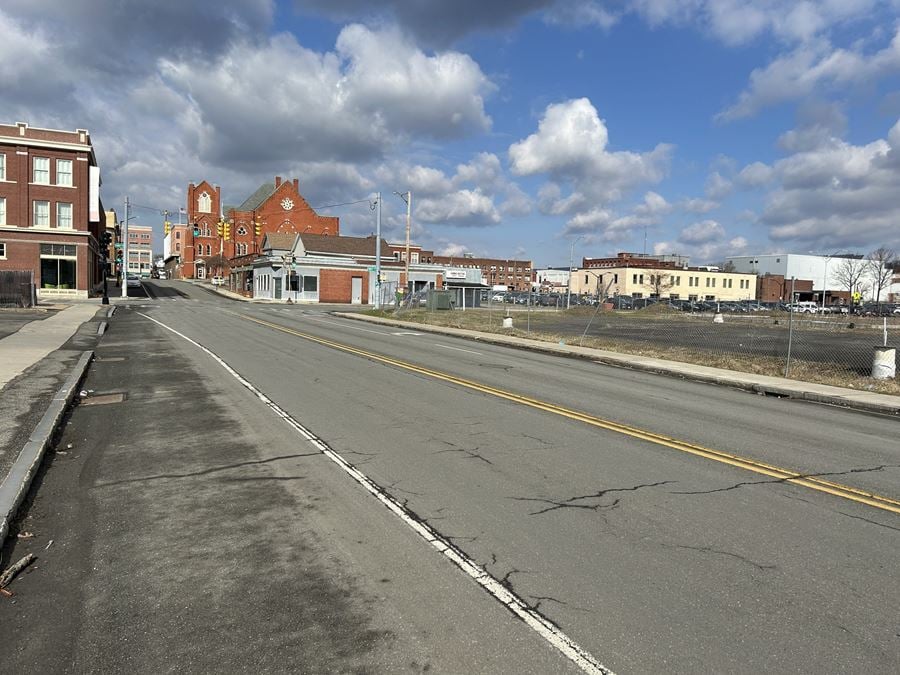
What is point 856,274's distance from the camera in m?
132

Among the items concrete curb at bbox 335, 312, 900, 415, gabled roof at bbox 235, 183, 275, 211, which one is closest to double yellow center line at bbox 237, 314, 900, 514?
concrete curb at bbox 335, 312, 900, 415

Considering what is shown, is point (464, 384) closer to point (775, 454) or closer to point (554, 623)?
point (775, 454)

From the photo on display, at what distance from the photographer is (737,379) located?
15.0 meters

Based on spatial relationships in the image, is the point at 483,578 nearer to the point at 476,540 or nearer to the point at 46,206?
the point at 476,540

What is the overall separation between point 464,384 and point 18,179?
166ft

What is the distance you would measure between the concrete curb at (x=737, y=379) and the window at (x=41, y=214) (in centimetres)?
4298

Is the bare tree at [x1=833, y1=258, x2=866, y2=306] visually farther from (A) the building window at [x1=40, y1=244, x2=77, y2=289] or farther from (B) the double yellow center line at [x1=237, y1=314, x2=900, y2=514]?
(B) the double yellow center line at [x1=237, y1=314, x2=900, y2=514]

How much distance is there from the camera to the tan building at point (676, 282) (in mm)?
125688

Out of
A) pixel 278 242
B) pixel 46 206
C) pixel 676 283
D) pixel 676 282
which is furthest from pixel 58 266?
pixel 676 283

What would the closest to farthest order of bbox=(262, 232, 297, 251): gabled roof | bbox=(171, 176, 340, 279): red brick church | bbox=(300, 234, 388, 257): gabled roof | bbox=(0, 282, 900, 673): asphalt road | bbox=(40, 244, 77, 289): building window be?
bbox=(0, 282, 900, 673): asphalt road < bbox=(40, 244, 77, 289): building window < bbox=(300, 234, 388, 257): gabled roof < bbox=(262, 232, 297, 251): gabled roof < bbox=(171, 176, 340, 279): red brick church

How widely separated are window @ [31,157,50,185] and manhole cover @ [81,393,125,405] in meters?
48.1

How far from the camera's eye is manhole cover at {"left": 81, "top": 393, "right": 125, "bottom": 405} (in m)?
10.4

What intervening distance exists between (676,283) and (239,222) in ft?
277

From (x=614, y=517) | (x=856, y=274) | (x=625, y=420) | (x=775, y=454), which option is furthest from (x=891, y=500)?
(x=856, y=274)
